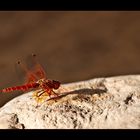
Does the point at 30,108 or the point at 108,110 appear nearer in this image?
the point at 108,110

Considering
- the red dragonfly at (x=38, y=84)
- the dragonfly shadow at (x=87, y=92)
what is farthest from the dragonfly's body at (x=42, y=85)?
the dragonfly shadow at (x=87, y=92)

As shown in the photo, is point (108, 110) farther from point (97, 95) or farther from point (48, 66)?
point (48, 66)

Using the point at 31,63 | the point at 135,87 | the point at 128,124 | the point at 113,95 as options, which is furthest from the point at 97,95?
Result: the point at 31,63

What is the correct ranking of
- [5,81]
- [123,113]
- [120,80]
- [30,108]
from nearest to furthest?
[123,113] < [30,108] < [120,80] < [5,81]

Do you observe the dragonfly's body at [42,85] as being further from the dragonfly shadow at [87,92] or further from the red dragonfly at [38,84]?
the dragonfly shadow at [87,92]

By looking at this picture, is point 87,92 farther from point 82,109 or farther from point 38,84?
point 38,84

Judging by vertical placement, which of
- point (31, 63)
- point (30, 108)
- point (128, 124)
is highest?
point (31, 63)

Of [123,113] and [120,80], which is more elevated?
→ [120,80]
